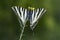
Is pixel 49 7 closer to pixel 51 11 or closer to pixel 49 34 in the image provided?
pixel 51 11

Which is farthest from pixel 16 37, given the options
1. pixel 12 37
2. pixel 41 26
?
pixel 41 26

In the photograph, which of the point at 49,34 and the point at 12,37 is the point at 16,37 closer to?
the point at 12,37

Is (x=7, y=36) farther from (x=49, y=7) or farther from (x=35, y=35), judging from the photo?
Result: (x=49, y=7)

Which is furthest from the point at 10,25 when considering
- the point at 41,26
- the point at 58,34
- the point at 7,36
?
the point at 58,34

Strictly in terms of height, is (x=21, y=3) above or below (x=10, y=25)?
above

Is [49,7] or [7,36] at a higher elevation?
[49,7]
